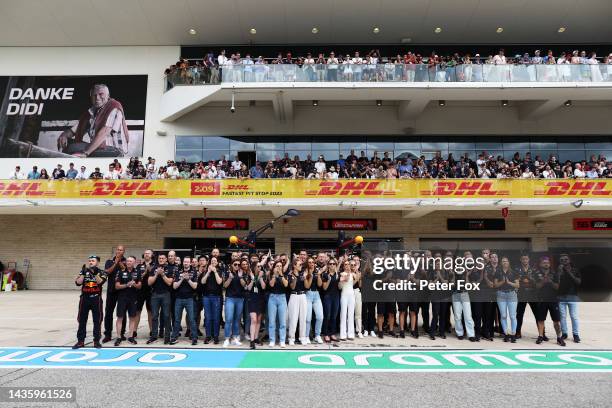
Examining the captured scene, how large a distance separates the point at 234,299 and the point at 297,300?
4.15 feet

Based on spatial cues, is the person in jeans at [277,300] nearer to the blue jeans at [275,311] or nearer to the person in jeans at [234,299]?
the blue jeans at [275,311]

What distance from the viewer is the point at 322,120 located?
22.7m

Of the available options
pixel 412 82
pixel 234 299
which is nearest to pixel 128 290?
pixel 234 299

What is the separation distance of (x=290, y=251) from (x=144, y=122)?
11.1 metres

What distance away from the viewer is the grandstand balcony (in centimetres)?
1939

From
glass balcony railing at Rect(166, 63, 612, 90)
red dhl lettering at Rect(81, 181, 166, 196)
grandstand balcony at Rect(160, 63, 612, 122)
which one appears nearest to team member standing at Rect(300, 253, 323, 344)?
red dhl lettering at Rect(81, 181, 166, 196)

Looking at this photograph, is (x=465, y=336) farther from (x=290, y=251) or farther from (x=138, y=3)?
(x=138, y=3)

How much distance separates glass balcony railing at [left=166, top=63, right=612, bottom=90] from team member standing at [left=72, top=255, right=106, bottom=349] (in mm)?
14158

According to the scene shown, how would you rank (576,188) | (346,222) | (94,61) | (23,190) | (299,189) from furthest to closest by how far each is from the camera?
(94,61), (346,222), (23,190), (299,189), (576,188)

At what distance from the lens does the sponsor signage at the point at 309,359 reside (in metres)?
6.32

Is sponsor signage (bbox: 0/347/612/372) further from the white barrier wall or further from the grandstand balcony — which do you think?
the white barrier wall

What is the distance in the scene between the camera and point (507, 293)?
27.8ft

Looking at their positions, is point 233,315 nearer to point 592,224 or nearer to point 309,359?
point 309,359

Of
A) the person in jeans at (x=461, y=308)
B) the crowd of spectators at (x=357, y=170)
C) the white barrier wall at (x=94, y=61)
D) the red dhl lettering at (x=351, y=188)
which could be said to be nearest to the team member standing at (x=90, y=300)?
the person in jeans at (x=461, y=308)
